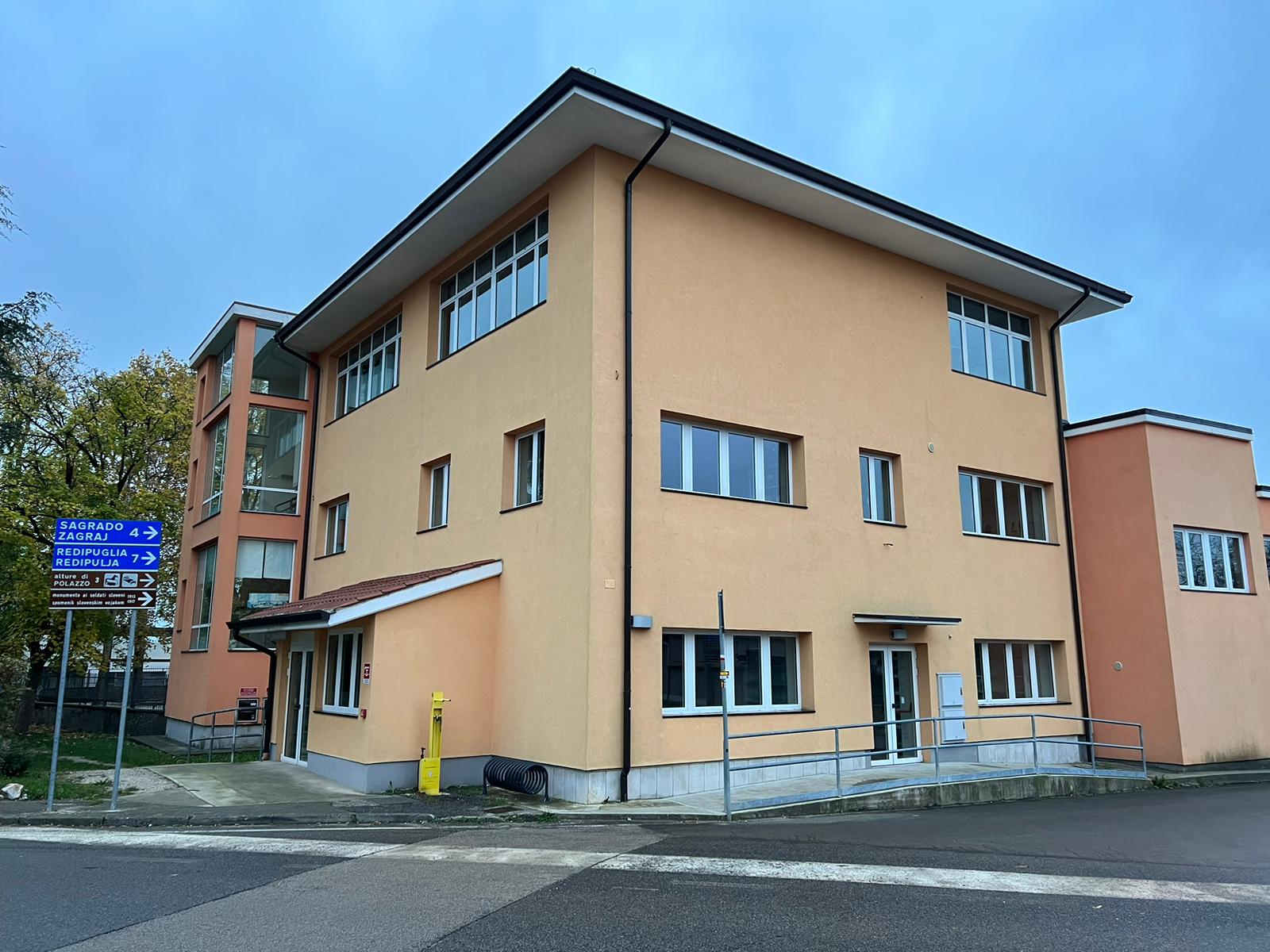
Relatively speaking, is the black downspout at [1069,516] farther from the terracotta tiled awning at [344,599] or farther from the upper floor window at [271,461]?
the upper floor window at [271,461]

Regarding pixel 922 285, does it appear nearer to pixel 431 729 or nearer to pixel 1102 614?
pixel 1102 614

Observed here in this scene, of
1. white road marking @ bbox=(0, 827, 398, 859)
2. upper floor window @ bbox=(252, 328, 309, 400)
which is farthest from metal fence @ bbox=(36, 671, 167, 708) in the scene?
white road marking @ bbox=(0, 827, 398, 859)

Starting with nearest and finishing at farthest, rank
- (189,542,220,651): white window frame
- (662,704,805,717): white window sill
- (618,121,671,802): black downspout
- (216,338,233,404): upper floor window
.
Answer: (618,121,671,802): black downspout → (662,704,805,717): white window sill → (189,542,220,651): white window frame → (216,338,233,404): upper floor window

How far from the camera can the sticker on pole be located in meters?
12.0

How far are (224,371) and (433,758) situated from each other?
15.7m

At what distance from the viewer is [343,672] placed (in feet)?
49.5

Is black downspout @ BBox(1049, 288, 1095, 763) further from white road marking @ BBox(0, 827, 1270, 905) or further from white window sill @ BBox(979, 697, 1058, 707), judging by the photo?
white road marking @ BBox(0, 827, 1270, 905)

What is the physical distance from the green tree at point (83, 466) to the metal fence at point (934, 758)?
19.8 meters

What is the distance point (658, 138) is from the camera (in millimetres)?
12945

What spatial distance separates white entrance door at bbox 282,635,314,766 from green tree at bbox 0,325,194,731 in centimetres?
1014

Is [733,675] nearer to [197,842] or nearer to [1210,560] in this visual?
[197,842]

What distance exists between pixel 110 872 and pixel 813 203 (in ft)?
42.0

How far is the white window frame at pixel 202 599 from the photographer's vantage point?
2175cm

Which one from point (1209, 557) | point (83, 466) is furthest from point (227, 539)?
point (1209, 557)
